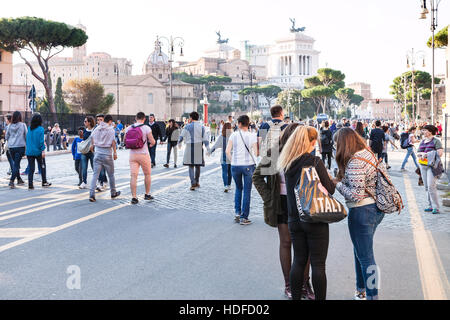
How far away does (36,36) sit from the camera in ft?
161

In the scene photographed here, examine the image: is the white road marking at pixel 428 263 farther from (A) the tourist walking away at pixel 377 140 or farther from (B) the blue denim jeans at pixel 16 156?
(B) the blue denim jeans at pixel 16 156

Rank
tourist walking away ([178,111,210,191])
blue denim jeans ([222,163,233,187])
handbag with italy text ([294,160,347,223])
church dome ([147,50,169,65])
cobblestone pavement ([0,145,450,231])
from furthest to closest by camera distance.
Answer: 1. church dome ([147,50,169,65])
2. blue denim jeans ([222,163,233,187])
3. tourist walking away ([178,111,210,191])
4. cobblestone pavement ([0,145,450,231])
5. handbag with italy text ([294,160,347,223])

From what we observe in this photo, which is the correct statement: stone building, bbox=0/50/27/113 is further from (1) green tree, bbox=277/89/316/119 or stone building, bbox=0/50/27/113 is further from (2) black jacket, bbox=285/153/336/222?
(2) black jacket, bbox=285/153/336/222

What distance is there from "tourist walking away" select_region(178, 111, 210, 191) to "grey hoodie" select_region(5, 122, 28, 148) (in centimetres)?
353

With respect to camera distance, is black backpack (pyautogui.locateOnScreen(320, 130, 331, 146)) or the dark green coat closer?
the dark green coat

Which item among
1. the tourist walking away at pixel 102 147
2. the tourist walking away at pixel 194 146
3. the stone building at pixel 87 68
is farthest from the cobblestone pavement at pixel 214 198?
the stone building at pixel 87 68

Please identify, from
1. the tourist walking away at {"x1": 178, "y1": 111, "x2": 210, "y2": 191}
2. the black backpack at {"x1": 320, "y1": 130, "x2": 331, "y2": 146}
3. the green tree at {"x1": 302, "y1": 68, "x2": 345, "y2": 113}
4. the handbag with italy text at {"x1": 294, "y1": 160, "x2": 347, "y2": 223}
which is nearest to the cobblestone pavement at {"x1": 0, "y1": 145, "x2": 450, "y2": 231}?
the tourist walking away at {"x1": 178, "y1": 111, "x2": 210, "y2": 191}

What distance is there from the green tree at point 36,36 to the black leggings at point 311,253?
153ft

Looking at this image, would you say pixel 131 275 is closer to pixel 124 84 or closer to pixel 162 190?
pixel 162 190

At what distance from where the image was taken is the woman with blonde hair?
156 inches

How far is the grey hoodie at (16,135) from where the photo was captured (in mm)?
12066

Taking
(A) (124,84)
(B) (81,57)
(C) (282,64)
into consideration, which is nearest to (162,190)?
(A) (124,84)

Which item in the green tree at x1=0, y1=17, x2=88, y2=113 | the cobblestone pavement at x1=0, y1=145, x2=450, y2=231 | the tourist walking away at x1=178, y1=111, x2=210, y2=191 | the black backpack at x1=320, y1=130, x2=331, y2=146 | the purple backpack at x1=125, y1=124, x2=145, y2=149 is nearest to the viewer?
the cobblestone pavement at x1=0, y1=145, x2=450, y2=231

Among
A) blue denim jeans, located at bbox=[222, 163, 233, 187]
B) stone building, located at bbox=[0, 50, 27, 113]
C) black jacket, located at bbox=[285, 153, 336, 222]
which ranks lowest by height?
blue denim jeans, located at bbox=[222, 163, 233, 187]
